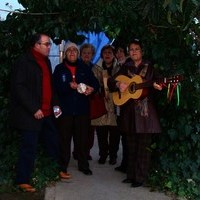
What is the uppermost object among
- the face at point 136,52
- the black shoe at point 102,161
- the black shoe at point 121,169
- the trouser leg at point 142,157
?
the face at point 136,52

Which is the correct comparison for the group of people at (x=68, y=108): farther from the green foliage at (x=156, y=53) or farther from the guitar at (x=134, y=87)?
the green foliage at (x=156, y=53)

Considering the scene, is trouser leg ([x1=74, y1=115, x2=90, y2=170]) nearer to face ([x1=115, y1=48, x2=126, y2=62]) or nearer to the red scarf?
the red scarf

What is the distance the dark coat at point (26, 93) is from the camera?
5473 mm

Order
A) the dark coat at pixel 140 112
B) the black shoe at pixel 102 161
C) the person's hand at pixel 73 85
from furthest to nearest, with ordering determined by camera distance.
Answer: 1. the black shoe at pixel 102 161
2. the person's hand at pixel 73 85
3. the dark coat at pixel 140 112

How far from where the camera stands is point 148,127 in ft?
19.1

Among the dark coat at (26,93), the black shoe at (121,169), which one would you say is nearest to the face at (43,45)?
the dark coat at (26,93)

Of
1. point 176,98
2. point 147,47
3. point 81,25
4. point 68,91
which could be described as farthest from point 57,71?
point 176,98

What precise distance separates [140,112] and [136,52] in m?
0.71

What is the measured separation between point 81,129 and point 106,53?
1225 millimetres

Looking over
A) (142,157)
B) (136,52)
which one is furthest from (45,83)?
(142,157)

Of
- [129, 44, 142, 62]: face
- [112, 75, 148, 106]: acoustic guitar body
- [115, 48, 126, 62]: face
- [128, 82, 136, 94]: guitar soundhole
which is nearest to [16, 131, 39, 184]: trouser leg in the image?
[112, 75, 148, 106]: acoustic guitar body

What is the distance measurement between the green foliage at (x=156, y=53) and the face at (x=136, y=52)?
0.16m

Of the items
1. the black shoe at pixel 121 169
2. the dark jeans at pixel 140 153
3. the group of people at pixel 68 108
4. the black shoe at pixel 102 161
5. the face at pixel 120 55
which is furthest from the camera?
the black shoe at pixel 102 161

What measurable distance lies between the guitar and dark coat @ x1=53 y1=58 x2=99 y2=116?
0.50 meters
